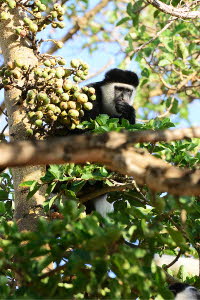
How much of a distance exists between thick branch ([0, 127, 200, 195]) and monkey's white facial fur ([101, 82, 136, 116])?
266 centimetres

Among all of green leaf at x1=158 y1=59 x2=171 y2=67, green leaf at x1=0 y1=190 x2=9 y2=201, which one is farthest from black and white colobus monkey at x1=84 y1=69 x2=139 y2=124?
green leaf at x1=0 y1=190 x2=9 y2=201

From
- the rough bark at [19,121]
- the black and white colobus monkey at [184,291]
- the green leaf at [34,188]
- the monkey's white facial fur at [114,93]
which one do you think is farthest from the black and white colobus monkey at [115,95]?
the green leaf at [34,188]

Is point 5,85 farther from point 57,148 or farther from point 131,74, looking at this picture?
point 131,74

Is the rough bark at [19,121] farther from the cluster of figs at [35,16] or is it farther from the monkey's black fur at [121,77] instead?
the monkey's black fur at [121,77]

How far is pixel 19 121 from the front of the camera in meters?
2.75

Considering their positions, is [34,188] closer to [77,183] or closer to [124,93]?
[77,183]

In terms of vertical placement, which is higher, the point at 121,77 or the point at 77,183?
the point at 121,77

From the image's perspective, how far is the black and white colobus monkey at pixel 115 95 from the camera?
4133 mm

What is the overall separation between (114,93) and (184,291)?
2200mm

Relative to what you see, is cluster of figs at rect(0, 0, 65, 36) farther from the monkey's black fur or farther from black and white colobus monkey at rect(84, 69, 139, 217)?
the monkey's black fur

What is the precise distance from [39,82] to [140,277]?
1.41 meters

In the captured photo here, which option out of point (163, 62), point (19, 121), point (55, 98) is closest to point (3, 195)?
point (19, 121)

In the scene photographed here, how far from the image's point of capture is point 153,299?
89.3 inches

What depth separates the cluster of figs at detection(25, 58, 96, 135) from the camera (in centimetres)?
263
